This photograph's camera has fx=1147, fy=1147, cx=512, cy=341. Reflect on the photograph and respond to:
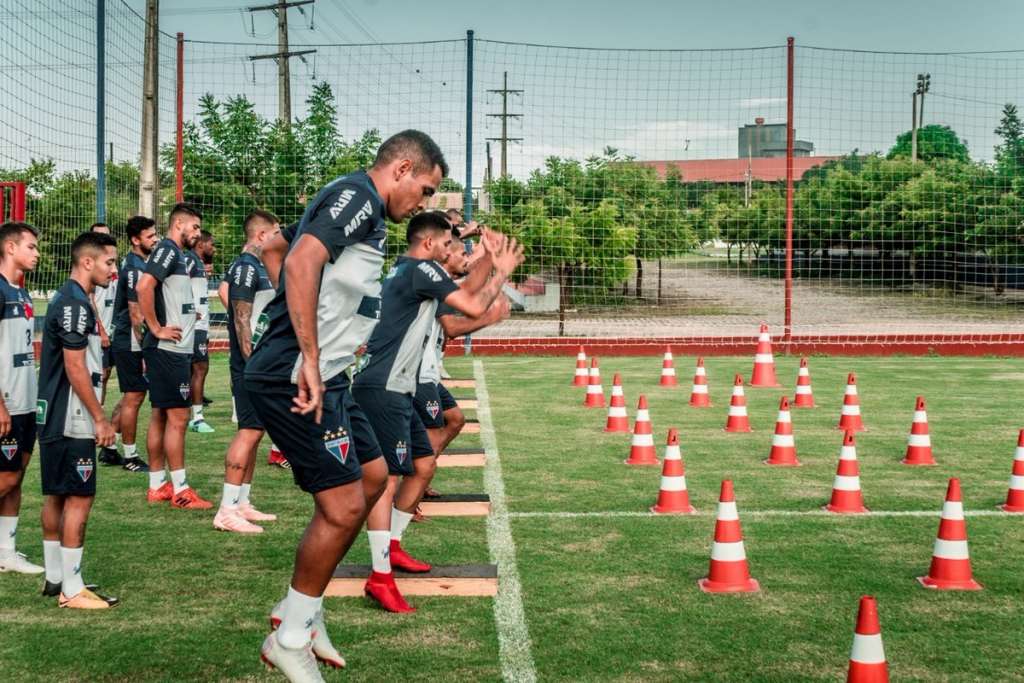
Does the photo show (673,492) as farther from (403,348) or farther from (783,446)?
(403,348)

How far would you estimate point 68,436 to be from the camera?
5.71m

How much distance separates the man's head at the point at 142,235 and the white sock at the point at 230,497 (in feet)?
8.54

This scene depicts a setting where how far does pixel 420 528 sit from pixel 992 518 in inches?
147

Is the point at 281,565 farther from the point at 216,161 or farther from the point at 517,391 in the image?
the point at 216,161

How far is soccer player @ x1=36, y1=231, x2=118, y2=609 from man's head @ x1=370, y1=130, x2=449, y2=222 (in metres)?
1.98

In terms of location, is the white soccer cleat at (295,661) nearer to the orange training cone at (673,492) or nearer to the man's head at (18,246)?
the man's head at (18,246)

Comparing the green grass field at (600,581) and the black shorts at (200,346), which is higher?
the black shorts at (200,346)

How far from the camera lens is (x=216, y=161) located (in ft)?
67.9

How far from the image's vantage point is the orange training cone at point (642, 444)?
962 cm

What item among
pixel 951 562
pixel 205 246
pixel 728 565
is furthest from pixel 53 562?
pixel 205 246

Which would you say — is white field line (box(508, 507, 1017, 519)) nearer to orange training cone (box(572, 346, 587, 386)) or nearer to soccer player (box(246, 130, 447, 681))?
soccer player (box(246, 130, 447, 681))

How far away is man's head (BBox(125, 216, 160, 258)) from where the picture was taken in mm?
9219

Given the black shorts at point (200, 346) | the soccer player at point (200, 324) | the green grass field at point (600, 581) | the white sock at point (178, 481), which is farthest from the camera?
the black shorts at point (200, 346)

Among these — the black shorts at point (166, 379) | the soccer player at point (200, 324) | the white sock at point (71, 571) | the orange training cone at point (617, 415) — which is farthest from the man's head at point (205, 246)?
the white sock at point (71, 571)
